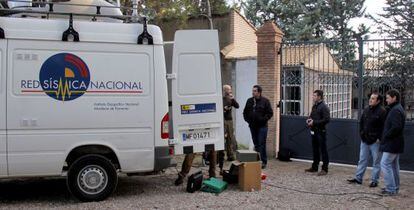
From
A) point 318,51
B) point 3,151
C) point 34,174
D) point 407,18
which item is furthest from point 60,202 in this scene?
point 407,18

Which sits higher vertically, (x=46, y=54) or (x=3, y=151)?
(x=46, y=54)

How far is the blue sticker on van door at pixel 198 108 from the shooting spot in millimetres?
7922

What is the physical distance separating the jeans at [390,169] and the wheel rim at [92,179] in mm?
4296

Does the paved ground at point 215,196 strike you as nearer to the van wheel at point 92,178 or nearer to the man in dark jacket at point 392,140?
the van wheel at point 92,178

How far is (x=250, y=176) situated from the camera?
833 centimetres

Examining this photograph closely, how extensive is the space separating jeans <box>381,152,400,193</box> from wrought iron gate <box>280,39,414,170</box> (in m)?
2.25

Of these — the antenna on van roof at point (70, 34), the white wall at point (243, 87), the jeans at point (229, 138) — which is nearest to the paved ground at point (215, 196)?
the jeans at point (229, 138)

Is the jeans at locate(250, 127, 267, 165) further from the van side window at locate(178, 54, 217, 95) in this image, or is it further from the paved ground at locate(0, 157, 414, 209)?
the van side window at locate(178, 54, 217, 95)

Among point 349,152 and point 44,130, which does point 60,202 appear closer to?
point 44,130

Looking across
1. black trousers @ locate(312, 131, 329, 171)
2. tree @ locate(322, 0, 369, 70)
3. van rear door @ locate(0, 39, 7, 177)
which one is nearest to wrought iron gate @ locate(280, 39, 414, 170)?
black trousers @ locate(312, 131, 329, 171)

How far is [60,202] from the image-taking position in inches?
295

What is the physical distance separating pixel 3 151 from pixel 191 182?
2.81 meters

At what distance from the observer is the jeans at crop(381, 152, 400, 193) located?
316 inches

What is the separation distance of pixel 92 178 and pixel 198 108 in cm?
191
